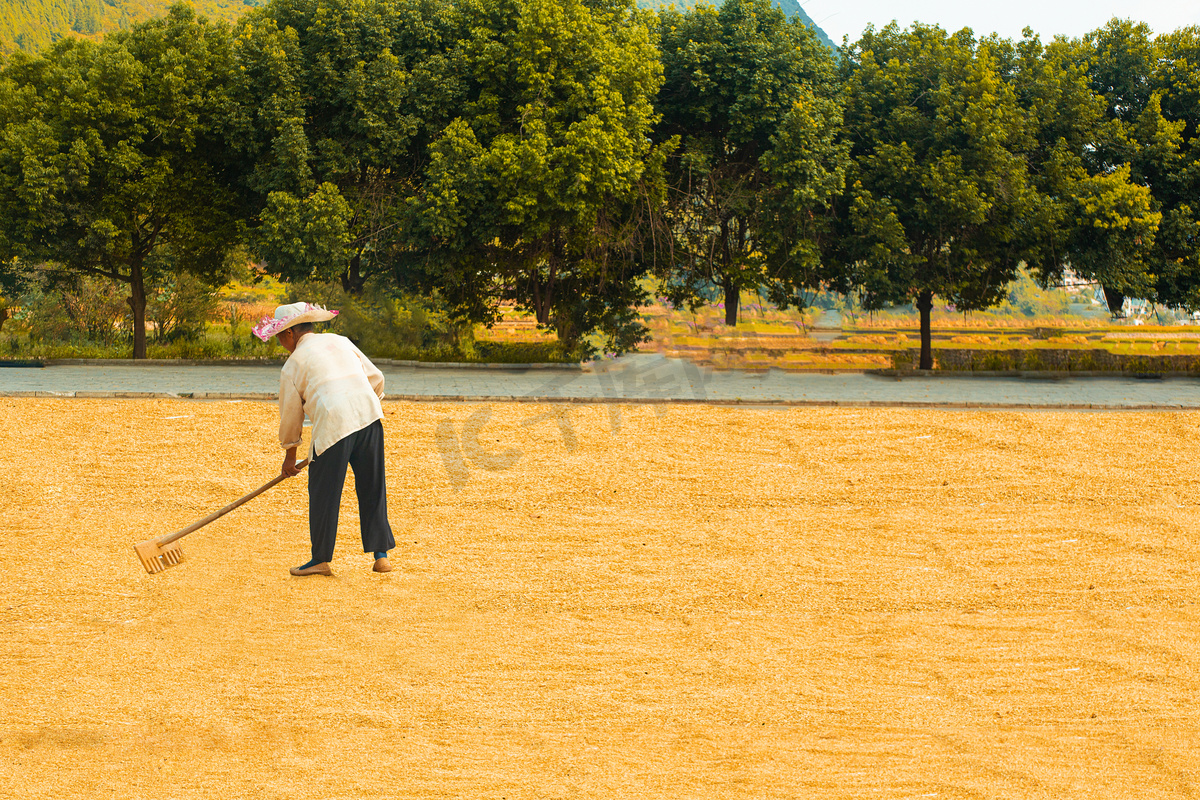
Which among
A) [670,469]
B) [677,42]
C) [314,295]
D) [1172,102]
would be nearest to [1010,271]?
[1172,102]

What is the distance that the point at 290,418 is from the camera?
5.92 metres

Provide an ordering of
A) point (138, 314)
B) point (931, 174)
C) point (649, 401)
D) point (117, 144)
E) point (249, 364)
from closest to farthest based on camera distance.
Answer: point (649, 401) < point (117, 144) < point (931, 174) < point (249, 364) < point (138, 314)

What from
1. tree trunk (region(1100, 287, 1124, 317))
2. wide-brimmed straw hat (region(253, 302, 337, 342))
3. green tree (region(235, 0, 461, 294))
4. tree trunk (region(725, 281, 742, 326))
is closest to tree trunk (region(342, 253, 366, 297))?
green tree (region(235, 0, 461, 294))

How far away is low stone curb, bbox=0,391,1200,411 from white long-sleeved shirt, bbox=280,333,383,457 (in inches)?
274

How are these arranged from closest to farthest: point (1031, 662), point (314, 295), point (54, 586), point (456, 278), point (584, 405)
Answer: point (1031, 662) → point (54, 586) → point (584, 405) → point (456, 278) → point (314, 295)

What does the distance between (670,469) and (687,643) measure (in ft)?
14.1

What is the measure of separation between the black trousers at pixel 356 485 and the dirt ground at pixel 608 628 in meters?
0.37

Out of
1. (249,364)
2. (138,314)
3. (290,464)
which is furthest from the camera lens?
(138,314)

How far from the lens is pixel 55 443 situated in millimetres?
10391

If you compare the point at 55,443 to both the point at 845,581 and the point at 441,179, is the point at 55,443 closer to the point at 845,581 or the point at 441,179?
the point at 441,179

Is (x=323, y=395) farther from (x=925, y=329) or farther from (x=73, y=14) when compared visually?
(x=73, y=14)

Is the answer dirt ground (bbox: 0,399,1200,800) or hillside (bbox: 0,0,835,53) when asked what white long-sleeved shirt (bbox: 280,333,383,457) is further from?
hillside (bbox: 0,0,835,53)

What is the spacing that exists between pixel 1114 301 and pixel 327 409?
667 inches

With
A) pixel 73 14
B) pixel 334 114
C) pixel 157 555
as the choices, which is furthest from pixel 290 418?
pixel 73 14
